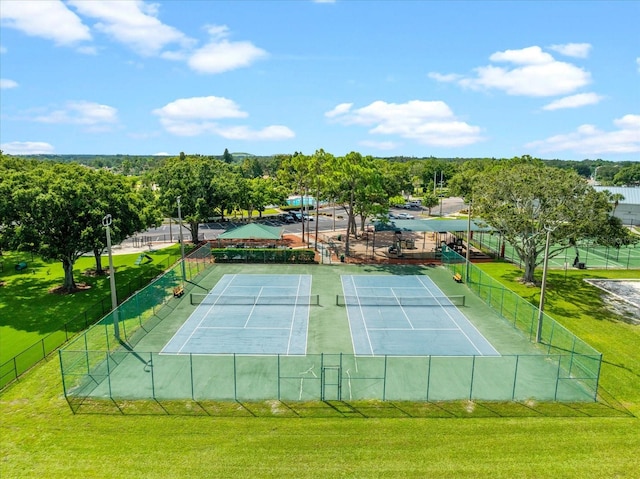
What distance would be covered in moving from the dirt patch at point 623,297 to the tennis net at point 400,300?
10032 millimetres

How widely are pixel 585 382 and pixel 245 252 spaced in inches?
1209

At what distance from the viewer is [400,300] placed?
3128 cm

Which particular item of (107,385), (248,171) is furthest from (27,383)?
(248,171)

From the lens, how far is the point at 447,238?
5497 cm

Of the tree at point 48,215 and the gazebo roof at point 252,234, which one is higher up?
the tree at point 48,215

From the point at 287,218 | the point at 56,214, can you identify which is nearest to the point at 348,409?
the point at 56,214

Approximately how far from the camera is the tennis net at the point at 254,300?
30516 millimetres

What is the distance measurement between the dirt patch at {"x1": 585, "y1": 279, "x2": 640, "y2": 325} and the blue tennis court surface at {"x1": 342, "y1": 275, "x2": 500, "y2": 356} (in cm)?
1057

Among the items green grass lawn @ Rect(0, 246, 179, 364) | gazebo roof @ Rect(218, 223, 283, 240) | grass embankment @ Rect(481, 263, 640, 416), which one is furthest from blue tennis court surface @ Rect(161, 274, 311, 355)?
grass embankment @ Rect(481, 263, 640, 416)

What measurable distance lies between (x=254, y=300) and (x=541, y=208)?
898 inches

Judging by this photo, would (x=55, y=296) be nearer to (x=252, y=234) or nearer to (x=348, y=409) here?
(x=252, y=234)

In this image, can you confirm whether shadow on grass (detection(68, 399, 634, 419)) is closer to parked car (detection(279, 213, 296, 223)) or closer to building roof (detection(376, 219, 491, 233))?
building roof (detection(376, 219, 491, 233))

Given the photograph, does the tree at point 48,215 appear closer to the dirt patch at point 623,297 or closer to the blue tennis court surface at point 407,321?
the blue tennis court surface at point 407,321

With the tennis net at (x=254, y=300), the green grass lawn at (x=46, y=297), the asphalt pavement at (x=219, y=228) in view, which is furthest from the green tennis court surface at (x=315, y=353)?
the asphalt pavement at (x=219, y=228)
